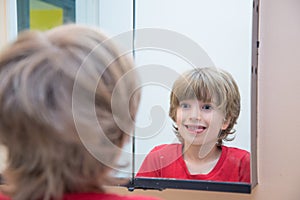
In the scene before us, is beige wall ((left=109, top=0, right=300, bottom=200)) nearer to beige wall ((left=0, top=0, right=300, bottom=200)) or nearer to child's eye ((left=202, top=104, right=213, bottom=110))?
beige wall ((left=0, top=0, right=300, bottom=200))

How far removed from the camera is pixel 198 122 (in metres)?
1.14

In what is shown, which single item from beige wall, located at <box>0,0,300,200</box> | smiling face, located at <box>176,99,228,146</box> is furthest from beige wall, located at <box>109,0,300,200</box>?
smiling face, located at <box>176,99,228,146</box>

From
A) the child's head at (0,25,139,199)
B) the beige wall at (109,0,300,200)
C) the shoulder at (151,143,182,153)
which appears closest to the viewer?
the child's head at (0,25,139,199)

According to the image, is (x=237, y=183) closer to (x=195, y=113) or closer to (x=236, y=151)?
(x=236, y=151)

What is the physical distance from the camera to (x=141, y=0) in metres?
1.18

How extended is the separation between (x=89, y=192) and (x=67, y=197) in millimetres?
27

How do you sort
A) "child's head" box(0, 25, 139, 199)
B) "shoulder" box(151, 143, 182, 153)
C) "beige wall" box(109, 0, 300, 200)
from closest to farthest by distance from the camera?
Result: "child's head" box(0, 25, 139, 199), "beige wall" box(109, 0, 300, 200), "shoulder" box(151, 143, 182, 153)

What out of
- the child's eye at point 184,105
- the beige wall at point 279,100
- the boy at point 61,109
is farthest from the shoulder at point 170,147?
the boy at point 61,109

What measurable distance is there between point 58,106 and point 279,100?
73 centimetres

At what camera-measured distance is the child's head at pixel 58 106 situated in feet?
1.50

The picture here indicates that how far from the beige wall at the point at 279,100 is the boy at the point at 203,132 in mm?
61

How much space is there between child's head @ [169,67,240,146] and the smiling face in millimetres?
14

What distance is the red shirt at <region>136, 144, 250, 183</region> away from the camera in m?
1.09

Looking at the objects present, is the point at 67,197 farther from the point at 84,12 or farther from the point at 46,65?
the point at 84,12
